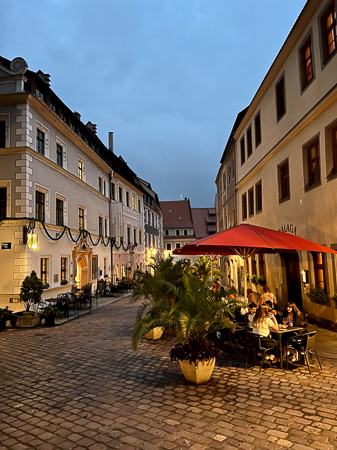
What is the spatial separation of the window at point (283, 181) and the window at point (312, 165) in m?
1.96

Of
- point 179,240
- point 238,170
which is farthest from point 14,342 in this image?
point 179,240

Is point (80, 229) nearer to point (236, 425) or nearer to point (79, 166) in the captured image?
point (79, 166)

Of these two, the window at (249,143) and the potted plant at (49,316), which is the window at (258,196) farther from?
the potted plant at (49,316)

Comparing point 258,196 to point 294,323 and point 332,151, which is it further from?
point 294,323

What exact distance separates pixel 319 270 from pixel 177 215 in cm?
5585

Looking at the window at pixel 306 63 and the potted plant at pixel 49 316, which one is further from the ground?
the window at pixel 306 63

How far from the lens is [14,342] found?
35.3ft

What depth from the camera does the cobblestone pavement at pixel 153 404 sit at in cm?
456

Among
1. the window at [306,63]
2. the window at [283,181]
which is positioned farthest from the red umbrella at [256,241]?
the window at [306,63]

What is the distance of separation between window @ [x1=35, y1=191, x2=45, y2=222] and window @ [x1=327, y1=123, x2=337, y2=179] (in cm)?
1301

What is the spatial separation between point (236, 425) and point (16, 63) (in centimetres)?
1702

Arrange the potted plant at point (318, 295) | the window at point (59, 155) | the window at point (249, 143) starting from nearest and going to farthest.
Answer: the potted plant at point (318, 295) → the window at point (59, 155) → the window at point (249, 143)

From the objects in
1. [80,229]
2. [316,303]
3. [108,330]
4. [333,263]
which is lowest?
[108,330]

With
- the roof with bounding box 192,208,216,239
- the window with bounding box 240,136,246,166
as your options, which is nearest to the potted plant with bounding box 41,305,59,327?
the window with bounding box 240,136,246,166
